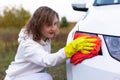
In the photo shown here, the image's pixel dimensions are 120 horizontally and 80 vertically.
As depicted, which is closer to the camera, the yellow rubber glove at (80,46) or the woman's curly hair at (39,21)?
the yellow rubber glove at (80,46)

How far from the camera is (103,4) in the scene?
3.87 metres

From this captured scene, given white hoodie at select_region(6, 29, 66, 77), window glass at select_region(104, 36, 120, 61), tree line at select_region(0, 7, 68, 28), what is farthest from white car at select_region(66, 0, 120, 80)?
tree line at select_region(0, 7, 68, 28)

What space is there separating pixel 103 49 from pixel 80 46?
0.67ft

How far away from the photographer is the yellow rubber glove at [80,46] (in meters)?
3.30

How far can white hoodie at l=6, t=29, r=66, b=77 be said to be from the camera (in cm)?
352

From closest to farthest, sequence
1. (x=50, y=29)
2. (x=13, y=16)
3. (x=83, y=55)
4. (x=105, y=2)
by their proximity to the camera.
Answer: (x=83, y=55) → (x=50, y=29) → (x=105, y=2) → (x=13, y=16)

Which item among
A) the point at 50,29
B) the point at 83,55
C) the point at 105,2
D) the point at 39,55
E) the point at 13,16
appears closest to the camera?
the point at 83,55

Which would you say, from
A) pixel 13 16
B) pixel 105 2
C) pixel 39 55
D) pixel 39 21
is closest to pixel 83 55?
pixel 39 55

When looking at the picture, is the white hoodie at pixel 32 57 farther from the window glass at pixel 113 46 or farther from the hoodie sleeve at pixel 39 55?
the window glass at pixel 113 46

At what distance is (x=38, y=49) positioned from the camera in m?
3.60

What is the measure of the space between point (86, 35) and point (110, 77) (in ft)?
1.47

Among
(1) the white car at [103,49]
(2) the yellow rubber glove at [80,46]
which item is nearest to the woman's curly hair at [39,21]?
(1) the white car at [103,49]

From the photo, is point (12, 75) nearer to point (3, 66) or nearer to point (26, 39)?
point (26, 39)

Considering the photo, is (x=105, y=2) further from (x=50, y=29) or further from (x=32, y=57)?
(x=32, y=57)
